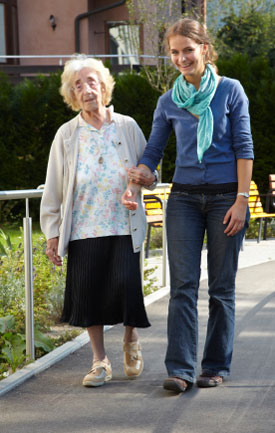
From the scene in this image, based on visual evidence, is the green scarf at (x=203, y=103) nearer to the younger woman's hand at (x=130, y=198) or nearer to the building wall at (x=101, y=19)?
the younger woman's hand at (x=130, y=198)

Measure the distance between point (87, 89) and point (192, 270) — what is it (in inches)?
45.0

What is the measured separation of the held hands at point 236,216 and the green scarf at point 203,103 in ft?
1.00

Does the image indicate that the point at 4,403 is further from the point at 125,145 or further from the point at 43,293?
the point at 43,293

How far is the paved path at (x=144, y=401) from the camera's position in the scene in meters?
3.70

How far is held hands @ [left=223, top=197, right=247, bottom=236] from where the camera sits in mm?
4066

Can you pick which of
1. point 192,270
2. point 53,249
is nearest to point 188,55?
point 192,270

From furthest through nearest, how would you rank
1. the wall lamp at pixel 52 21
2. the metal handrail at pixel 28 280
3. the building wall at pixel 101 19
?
1. the building wall at pixel 101 19
2. the wall lamp at pixel 52 21
3. the metal handrail at pixel 28 280

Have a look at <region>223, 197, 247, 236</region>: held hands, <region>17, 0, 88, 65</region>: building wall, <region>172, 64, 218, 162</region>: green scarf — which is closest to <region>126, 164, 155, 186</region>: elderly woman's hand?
<region>172, 64, 218, 162</region>: green scarf

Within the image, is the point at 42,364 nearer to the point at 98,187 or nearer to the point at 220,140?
the point at 98,187

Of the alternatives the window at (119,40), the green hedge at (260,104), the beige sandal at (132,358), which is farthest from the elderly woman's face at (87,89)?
the window at (119,40)

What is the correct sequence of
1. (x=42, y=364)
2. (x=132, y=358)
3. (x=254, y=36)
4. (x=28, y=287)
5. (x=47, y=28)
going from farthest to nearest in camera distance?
(x=254, y=36) < (x=47, y=28) < (x=28, y=287) < (x=42, y=364) < (x=132, y=358)

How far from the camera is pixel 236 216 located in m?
4.06

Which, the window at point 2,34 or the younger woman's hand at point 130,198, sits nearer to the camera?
the younger woman's hand at point 130,198

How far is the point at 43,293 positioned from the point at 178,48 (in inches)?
117
